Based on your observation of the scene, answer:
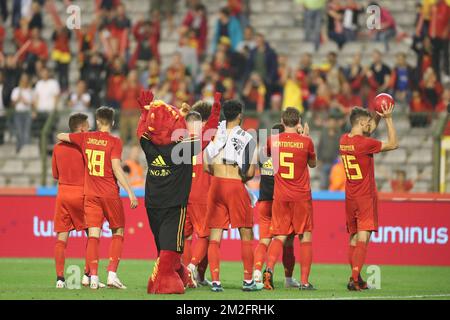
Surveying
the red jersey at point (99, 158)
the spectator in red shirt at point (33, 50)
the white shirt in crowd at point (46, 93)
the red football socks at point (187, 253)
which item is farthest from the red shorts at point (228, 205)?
the spectator in red shirt at point (33, 50)

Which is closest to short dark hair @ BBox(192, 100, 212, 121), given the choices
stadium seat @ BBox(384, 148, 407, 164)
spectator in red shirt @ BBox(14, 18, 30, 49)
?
stadium seat @ BBox(384, 148, 407, 164)

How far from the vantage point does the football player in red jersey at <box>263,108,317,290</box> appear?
16.3 m

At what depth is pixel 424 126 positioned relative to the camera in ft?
76.5

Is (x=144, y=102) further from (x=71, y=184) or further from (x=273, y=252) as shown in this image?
(x=273, y=252)

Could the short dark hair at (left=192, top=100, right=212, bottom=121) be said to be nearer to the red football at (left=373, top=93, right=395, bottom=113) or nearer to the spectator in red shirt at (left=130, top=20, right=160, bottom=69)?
the red football at (left=373, top=93, right=395, bottom=113)

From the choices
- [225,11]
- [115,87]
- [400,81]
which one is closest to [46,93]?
[115,87]

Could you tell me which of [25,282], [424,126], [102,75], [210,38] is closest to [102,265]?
[25,282]

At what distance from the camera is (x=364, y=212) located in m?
16.5

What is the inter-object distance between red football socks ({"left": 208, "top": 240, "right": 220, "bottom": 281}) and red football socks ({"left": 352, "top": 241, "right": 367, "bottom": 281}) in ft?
5.81

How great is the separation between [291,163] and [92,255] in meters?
2.77

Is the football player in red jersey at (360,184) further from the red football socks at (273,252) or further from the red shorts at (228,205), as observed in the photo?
the red shorts at (228,205)

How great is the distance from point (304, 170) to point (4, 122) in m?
10.5

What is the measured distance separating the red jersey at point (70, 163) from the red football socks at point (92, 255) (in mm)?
870

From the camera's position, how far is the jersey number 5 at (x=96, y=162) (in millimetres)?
16219
